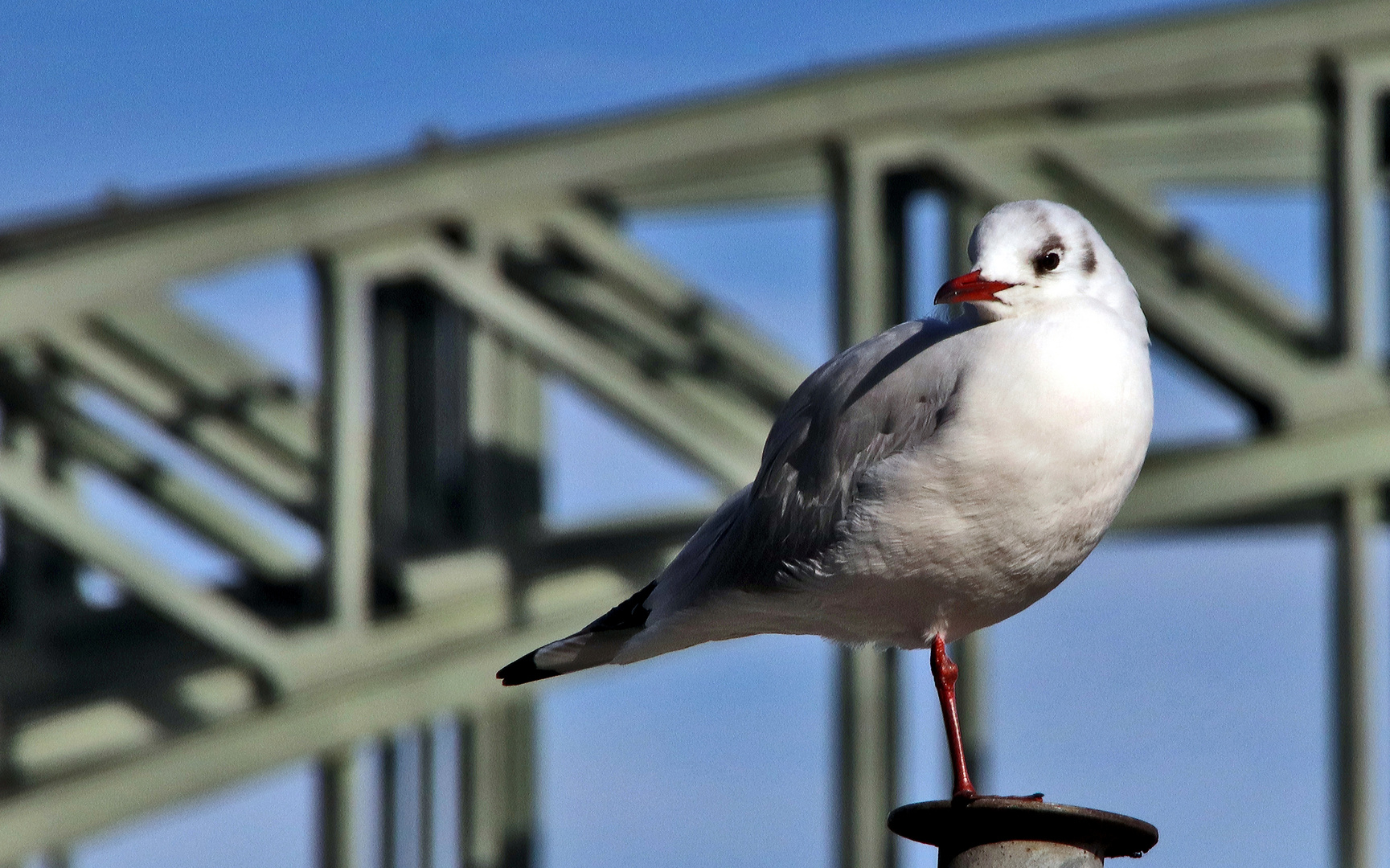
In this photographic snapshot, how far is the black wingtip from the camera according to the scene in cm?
474

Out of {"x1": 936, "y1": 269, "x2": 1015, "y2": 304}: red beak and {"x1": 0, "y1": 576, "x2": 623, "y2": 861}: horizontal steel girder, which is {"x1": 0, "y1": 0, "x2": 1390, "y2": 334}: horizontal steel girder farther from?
{"x1": 936, "y1": 269, "x2": 1015, "y2": 304}: red beak

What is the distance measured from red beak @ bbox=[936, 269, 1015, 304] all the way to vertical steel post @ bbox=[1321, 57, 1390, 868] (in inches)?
178

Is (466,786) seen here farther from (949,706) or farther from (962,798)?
(962,798)

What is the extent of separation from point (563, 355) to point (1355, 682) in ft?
12.3

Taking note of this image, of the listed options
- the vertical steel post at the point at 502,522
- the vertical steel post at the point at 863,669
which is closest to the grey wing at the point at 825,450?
the vertical steel post at the point at 863,669

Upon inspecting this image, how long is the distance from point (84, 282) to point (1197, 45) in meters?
4.75

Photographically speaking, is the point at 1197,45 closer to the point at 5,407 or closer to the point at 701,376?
the point at 701,376

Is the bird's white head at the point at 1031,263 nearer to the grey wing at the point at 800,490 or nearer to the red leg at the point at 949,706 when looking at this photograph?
the grey wing at the point at 800,490

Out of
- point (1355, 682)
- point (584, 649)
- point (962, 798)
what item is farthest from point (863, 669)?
point (962, 798)

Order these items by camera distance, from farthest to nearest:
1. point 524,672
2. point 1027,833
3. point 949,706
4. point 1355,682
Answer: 1. point 1355,682
2. point 524,672
3. point 949,706
4. point 1027,833

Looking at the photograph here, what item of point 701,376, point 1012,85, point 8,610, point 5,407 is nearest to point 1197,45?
point 1012,85

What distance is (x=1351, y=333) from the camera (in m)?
8.49

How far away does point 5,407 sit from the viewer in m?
11.2

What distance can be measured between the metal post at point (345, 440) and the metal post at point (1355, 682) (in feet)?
13.8
